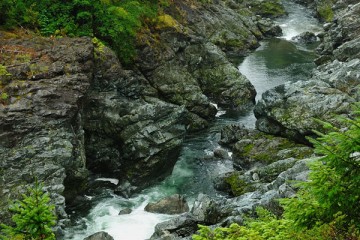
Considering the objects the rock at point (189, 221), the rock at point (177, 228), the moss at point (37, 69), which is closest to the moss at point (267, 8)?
the moss at point (37, 69)

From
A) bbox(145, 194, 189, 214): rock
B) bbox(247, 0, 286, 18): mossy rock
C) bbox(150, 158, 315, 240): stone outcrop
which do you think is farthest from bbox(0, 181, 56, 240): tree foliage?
bbox(247, 0, 286, 18): mossy rock

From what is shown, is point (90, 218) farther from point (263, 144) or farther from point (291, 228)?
point (291, 228)

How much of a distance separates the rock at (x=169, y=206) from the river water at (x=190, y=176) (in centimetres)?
39

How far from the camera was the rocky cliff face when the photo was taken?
21312mm

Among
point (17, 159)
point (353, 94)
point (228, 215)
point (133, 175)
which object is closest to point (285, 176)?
point (228, 215)

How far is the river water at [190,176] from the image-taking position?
22.7 meters

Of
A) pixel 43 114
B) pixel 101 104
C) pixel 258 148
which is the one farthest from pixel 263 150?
pixel 43 114

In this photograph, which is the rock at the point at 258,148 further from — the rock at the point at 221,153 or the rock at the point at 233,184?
the rock at the point at 233,184

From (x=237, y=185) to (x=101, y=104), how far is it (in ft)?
37.7

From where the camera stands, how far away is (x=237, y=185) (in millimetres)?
25859

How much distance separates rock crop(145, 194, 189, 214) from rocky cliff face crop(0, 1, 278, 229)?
103 inches

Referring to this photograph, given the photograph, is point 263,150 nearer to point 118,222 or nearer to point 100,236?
point 118,222

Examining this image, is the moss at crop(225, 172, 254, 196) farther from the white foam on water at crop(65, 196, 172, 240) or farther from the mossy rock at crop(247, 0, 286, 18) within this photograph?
the mossy rock at crop(247, 0, 286, 18)

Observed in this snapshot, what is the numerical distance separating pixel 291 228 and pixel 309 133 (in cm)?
2132
